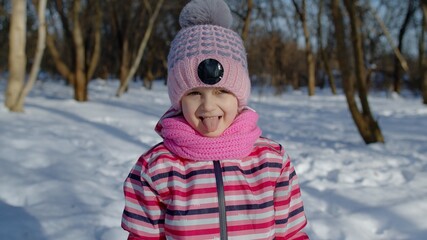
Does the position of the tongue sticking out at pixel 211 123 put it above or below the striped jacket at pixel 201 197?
above

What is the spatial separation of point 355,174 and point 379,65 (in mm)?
23243

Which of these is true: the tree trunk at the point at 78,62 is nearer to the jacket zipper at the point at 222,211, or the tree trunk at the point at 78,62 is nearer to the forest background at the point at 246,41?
the forest background at the point at 246,41

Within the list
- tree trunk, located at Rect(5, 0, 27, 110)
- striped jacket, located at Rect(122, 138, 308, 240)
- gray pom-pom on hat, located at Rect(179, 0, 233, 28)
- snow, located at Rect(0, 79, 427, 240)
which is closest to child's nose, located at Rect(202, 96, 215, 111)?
striped jacket, located at Rect(122, 138, 308, 240)

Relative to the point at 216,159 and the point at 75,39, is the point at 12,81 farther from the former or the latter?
the point at 216,159

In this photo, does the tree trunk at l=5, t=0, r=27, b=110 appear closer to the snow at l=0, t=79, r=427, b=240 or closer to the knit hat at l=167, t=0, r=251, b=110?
the snow at l=0, t=79, r=427, b=240

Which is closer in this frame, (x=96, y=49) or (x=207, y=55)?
(x=207, y=55)

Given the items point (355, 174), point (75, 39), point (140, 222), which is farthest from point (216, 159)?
point (75, 39)

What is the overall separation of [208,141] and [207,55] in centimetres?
27

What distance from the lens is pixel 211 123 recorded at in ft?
4.18

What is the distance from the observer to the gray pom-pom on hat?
54.0 inches

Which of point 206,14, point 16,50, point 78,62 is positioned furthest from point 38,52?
point 206,14

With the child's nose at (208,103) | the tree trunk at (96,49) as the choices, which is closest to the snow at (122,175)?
the child's nose at (208,103)

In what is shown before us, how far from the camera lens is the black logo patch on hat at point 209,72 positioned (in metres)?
1.24

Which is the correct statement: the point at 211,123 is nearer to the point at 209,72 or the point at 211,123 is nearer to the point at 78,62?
the point at 209,72
